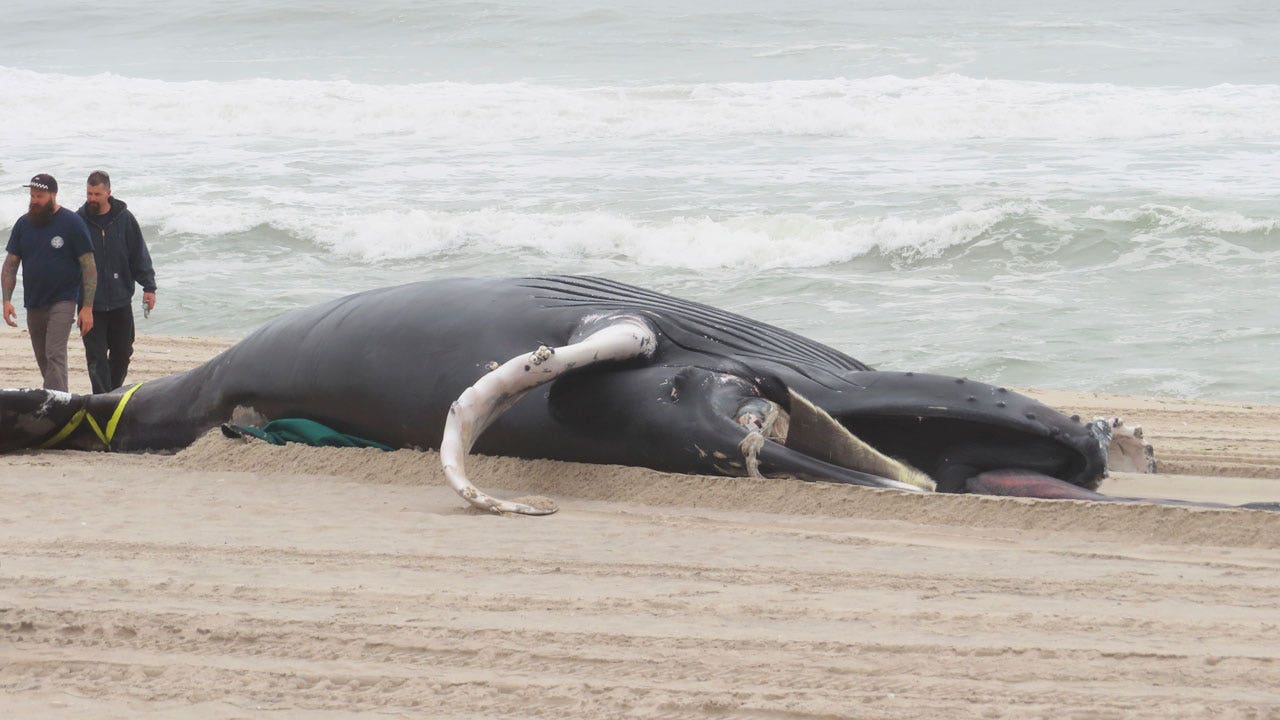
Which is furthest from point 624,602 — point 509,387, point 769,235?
point 769,235

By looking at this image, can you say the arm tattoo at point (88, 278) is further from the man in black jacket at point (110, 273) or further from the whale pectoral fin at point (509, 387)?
the whale pectoral fin at point (509, 387)

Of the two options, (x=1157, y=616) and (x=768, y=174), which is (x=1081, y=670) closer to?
(x=1157, y=616)

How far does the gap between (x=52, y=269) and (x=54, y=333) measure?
0.43 m

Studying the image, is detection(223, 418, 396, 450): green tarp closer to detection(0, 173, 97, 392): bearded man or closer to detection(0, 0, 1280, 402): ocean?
detection(0, 173, 97, 392): bearded man

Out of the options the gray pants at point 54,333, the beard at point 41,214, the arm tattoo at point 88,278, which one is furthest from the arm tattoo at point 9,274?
the arm tattoo at point 88,278

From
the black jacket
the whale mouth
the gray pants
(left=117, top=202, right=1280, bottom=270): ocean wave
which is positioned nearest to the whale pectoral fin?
the whale mouth

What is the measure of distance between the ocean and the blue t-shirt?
426cm

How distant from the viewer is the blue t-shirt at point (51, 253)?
8953mm

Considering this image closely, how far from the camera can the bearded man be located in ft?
29.4

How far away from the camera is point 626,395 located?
242 inches

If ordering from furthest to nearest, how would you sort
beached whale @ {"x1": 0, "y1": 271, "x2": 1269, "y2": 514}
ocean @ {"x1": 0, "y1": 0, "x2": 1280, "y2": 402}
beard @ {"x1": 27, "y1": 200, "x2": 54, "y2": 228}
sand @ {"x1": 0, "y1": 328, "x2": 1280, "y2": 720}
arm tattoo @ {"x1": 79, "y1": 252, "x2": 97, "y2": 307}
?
ocean @ {"x1": 0, "y1": 0, "x2": 1280, "y2": 402} < arm tattoo @ {"x1": 79, "y1": 252, "x2": 97, "y2": 307} < beard @ {"x1": 27, "y1": 200, "x2": 54, "y2": 228} < beached whale @ {"x1": 0, "y1": 271, "x2": 1269, "y2": 514} < sand @ {"x1": 0, "y1": 328, "x2": 1280, "y2": 720}

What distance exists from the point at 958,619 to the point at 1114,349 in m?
8.58

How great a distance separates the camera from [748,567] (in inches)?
175

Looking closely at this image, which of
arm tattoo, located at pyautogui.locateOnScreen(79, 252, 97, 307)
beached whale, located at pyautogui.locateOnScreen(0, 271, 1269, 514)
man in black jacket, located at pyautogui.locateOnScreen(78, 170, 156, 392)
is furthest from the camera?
man in black jacket, located at pyautogui.locateOnScreen(78, 170, 156, 392)
